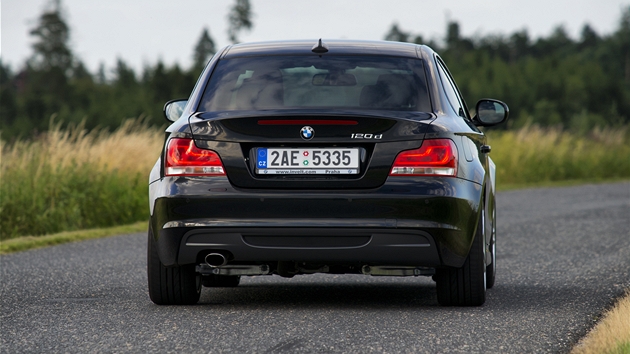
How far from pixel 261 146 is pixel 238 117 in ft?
0.71

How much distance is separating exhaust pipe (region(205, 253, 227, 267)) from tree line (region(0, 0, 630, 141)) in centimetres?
6288

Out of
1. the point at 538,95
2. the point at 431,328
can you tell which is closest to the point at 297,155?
the point at 431,328

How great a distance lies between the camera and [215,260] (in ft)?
19.9

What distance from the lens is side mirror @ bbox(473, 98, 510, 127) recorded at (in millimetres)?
7449

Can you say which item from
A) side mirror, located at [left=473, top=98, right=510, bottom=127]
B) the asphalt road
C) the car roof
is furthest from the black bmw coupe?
side mirror, located at [left=473, top=98, right=510, bottom=127]

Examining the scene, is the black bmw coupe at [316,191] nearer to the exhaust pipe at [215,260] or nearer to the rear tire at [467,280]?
the exhaust pipe at [215,260]

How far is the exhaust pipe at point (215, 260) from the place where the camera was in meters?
5.99

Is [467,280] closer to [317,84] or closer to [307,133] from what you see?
[307,133]

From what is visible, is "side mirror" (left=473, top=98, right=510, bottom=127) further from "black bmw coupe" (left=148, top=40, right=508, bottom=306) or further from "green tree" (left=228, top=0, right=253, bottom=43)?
"green tree" (left=228, top=0, right=253, bottom=43)

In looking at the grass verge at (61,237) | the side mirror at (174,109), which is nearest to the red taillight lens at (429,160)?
the side mirror at (174,109)

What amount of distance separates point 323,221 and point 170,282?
1205 millimetres

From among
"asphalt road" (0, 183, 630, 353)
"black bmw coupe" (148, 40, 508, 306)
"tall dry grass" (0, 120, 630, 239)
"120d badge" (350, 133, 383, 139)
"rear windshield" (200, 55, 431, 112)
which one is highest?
"rear windshield" (200, 55, 431, 112)

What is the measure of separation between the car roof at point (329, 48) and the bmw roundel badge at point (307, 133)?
3.05 ft

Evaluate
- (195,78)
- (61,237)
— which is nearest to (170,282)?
(61,237)
